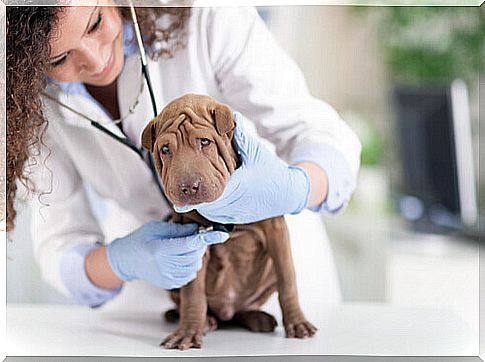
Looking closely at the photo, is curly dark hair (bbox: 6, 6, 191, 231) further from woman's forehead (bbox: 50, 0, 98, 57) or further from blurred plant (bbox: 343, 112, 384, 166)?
blurred plant (bbox: 343, 112, 384, 166)

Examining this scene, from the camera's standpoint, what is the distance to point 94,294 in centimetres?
96

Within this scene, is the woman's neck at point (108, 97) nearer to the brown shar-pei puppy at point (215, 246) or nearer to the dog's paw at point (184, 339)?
the brown shar-pei puppy at point (215, 246)

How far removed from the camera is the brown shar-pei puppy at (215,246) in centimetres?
70

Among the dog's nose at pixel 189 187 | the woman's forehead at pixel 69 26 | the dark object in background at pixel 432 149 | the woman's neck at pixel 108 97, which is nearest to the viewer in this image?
the dog's nose at pixel 189 187

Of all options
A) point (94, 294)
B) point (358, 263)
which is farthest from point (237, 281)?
point (358, 263)

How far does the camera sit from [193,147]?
2.31 ft

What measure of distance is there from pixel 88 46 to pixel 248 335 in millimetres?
438

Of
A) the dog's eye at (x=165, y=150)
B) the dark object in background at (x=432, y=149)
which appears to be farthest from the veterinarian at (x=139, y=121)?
the dark object in background at (x=432, y=149)

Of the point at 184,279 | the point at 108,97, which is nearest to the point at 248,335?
the point at 184,279

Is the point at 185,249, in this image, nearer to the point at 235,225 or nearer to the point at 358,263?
the point at 235,225

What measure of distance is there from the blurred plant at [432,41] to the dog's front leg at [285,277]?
1.09ft

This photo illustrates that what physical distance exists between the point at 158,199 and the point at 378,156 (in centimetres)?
35

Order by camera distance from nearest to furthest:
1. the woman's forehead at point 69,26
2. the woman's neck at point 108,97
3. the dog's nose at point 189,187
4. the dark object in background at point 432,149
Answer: the dog's nose at point 189,187 → the woman's forehead at point 69,26 → the woman's neck at point 108,97 → the dark object in background at point 432,149

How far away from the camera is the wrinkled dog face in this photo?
27.1 inches
